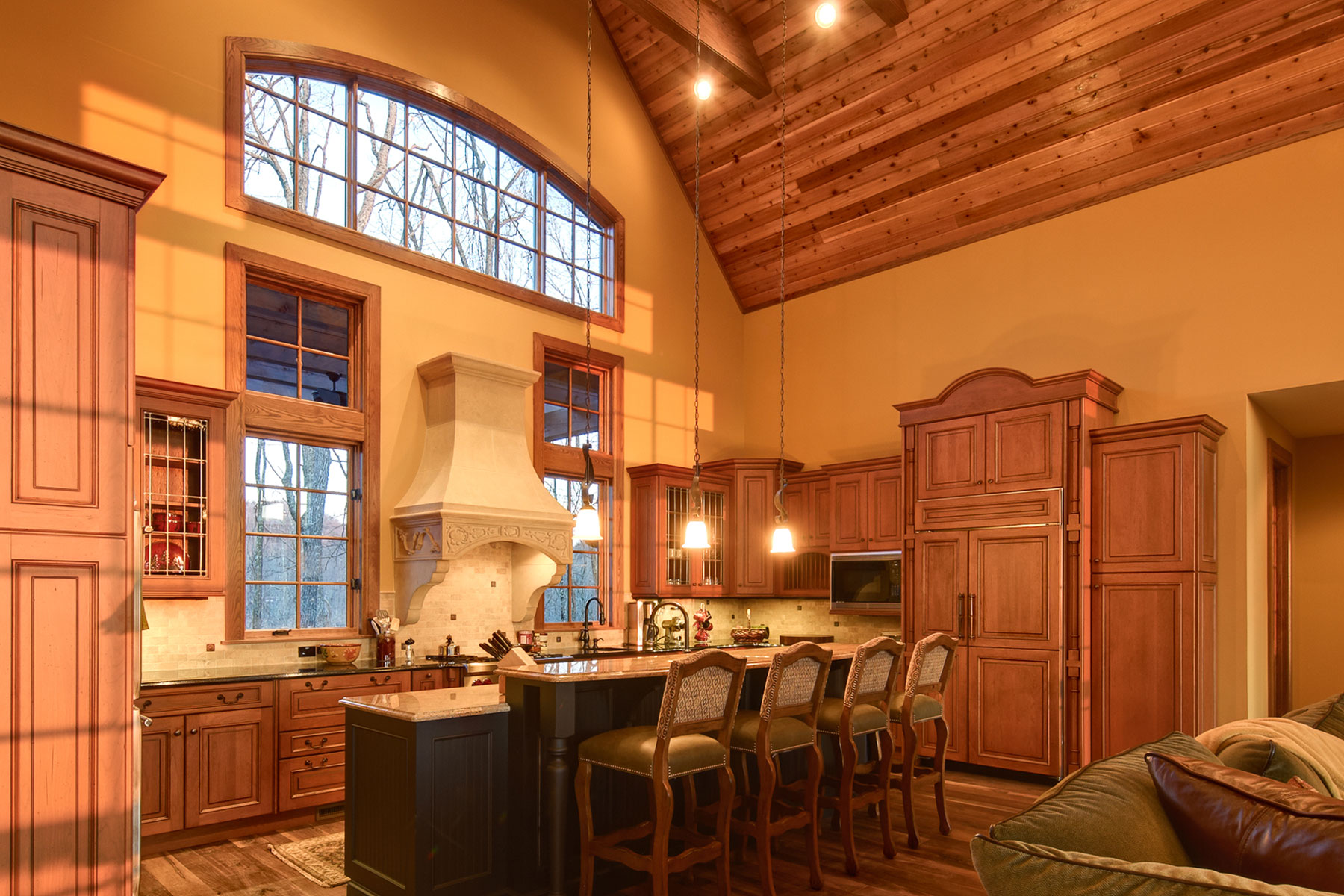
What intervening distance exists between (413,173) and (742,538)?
427 cm

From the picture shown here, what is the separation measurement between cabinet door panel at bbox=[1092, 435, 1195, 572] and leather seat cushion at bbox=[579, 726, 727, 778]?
3.79m

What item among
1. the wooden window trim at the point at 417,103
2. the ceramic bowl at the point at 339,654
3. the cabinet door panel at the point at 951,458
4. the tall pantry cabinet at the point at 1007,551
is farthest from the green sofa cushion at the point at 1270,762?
the wooden window trim at the point at 417,103

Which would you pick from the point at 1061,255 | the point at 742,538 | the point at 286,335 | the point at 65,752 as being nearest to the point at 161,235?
the point at 286,335

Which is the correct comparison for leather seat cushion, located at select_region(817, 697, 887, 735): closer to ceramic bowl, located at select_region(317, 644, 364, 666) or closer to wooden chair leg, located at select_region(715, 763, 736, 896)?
wooden chair leg, located at select_region(715, 763, 736, 896)

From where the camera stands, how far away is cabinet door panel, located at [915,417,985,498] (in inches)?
267

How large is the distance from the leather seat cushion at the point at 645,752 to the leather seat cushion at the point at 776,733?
25 cm

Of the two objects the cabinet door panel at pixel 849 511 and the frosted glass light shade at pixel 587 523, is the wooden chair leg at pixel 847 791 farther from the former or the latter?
the cabinet door panel at pixel 849 511

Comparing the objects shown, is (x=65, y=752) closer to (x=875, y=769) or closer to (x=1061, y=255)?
(x=875, y=769)

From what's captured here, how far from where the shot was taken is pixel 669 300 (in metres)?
8.90

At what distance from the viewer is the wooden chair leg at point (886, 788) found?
4.55 metres

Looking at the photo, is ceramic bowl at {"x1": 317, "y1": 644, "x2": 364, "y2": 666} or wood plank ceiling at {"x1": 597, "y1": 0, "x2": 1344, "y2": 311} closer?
ceramic bowl at {"x1": 317, "y1": 644, "x2": 364, "y2": 666}

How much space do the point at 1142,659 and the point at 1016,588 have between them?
35.6 inches

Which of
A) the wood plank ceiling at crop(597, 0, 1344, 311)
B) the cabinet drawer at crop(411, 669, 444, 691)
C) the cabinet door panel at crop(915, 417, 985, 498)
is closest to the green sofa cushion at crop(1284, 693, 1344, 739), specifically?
the cabinet door panel at crop(915, 417, 985, 498)

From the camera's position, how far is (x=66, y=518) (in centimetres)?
276
